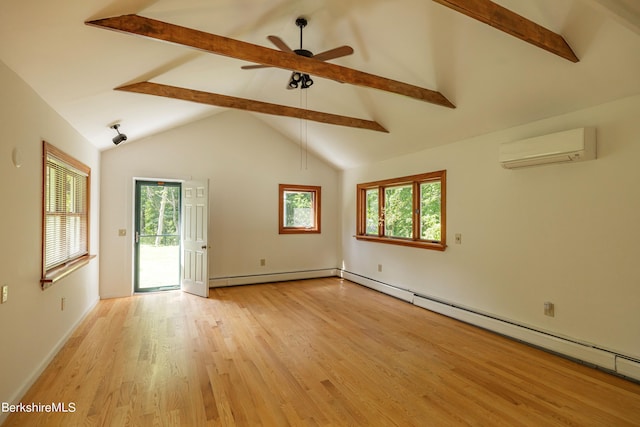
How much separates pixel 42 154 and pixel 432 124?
13.9 ft

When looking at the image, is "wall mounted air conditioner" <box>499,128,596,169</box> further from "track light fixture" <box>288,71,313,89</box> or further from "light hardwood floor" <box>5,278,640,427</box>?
"track light fixture" <box>288,71,313,89</box>

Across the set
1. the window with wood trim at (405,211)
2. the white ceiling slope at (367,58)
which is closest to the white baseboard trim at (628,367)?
the window with wood trim at (405,211)

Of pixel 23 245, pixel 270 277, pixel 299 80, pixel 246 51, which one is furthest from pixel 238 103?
pixel 270 277

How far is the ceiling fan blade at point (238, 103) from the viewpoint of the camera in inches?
130

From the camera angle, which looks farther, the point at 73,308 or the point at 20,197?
the point at 73,308

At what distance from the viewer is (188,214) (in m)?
5.37

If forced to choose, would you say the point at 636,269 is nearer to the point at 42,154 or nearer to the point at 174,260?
the point at 42,154

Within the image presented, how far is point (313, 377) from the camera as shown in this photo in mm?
2611

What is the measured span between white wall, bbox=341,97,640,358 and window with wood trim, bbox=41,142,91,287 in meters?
4.51

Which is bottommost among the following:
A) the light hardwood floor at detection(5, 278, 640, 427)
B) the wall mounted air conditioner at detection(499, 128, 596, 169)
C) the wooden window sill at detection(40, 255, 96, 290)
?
the light hardwood floor at detection(5, 278, 640, 427)

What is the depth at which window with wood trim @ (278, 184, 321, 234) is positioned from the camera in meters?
6.35

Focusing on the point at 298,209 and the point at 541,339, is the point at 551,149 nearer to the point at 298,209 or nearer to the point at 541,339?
the point at 541,339

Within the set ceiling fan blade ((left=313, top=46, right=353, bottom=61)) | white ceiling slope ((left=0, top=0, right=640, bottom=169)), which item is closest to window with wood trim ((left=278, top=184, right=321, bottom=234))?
white ceiling slope ((left=0, top=0, right=640, bottom=169))

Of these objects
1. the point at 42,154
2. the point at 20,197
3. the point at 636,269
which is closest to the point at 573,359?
the point at 636,269
